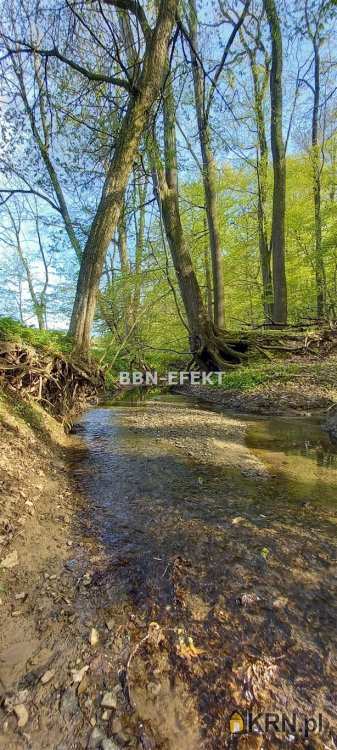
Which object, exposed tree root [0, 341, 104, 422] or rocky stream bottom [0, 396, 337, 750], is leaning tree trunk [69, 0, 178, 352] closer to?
exposed tree root [0, 341, 104, 422]

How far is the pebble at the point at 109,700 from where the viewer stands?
2.91ft

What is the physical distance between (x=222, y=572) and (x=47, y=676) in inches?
31.3

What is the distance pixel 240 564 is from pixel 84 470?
1640 millimetres

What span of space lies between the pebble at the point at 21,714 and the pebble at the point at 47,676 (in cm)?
8

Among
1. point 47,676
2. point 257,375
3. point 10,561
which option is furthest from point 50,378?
point 257,375

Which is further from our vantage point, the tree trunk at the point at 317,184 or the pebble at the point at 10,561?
the tree trunk at the point at 317,184

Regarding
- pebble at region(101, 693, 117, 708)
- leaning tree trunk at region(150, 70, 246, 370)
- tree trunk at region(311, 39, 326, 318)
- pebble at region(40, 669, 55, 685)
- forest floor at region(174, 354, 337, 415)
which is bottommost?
pebble at region(101, 693, 117, 708)

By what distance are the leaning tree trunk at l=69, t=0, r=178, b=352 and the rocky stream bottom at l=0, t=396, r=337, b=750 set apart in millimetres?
2256

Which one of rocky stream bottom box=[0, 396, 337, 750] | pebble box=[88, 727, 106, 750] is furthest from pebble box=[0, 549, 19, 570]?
pebble box=[88, 727, 106, 750]

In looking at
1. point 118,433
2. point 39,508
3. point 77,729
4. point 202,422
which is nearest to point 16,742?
point 77,729

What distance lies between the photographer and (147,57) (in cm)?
441

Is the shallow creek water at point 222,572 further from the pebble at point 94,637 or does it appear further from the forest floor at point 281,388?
the forest floor at point 281,388

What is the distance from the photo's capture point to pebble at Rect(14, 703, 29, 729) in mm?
827

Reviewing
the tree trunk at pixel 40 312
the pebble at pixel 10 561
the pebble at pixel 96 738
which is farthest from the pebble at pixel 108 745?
the tree trunk at pixel 40 312
